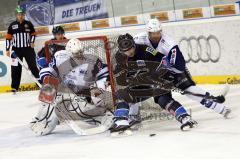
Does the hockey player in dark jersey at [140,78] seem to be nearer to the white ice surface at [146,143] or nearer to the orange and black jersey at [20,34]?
the white ice surface at [146,143]

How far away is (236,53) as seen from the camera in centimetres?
697

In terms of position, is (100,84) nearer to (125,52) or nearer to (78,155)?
(125,52)

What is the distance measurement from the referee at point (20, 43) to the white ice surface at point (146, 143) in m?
2.85

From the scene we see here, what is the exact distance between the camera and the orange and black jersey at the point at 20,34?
340 inches

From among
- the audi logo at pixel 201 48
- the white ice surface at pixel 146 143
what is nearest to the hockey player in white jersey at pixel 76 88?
the white ice surface at pixel 146 143

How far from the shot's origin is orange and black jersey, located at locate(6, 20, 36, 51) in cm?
865

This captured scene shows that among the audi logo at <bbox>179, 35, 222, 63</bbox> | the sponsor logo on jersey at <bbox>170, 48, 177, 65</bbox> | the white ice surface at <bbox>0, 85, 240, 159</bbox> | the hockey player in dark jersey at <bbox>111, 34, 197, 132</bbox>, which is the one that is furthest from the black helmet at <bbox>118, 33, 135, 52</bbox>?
the audi logo at <bbox>179, 35, 222, 63</bbox>

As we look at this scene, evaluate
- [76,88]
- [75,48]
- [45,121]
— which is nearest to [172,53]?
[75,48]

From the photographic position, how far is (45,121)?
524 cm

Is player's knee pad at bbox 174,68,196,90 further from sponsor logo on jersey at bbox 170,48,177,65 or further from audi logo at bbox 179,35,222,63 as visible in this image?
audi logo at bbox 179,35,222,63

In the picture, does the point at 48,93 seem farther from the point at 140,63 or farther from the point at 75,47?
the point at 140,63

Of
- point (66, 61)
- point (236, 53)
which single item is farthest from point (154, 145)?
point (236, 53)

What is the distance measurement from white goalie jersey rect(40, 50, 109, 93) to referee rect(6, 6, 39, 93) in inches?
139

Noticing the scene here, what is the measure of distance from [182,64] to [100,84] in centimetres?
72
